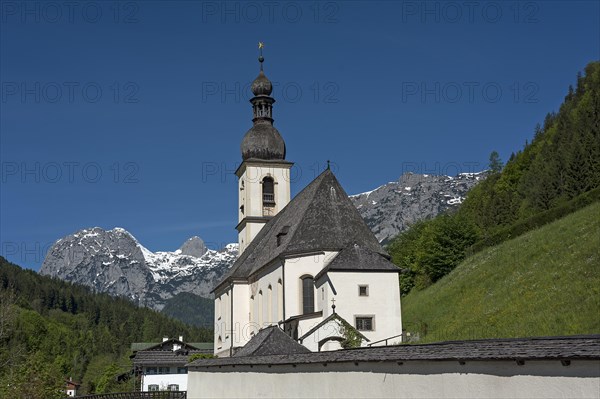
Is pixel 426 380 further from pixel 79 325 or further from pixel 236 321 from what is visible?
pixel 79 325

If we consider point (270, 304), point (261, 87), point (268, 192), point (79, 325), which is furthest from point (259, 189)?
point (79, 325)

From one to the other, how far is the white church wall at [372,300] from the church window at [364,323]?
11 cm

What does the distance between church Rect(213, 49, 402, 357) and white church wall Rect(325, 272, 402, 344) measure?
0.15 feet

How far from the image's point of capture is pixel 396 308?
32531mm

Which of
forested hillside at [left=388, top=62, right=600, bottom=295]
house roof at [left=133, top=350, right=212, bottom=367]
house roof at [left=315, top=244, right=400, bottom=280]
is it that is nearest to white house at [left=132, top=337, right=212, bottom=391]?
house roof at [left=133, top=350, right=212, bottom=367]

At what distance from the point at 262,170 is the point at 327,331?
2679 centimetres

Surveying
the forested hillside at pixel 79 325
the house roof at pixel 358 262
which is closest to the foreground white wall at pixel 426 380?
the house roof at pixel 358 262

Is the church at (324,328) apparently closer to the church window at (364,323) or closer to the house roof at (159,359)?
the church window at (364,323)

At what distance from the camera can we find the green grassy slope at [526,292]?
2817cm

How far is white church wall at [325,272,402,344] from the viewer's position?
105 ft

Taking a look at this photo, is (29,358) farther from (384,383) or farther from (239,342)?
(239,342)

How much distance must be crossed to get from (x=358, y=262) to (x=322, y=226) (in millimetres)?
5035

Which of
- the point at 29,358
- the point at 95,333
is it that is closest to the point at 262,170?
the point at 29,358

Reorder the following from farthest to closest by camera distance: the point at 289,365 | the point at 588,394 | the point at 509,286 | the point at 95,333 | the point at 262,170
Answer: the point at 95,333
the point at 262,170
the point at 509,286
the point at 289,365
the point at 588,394
